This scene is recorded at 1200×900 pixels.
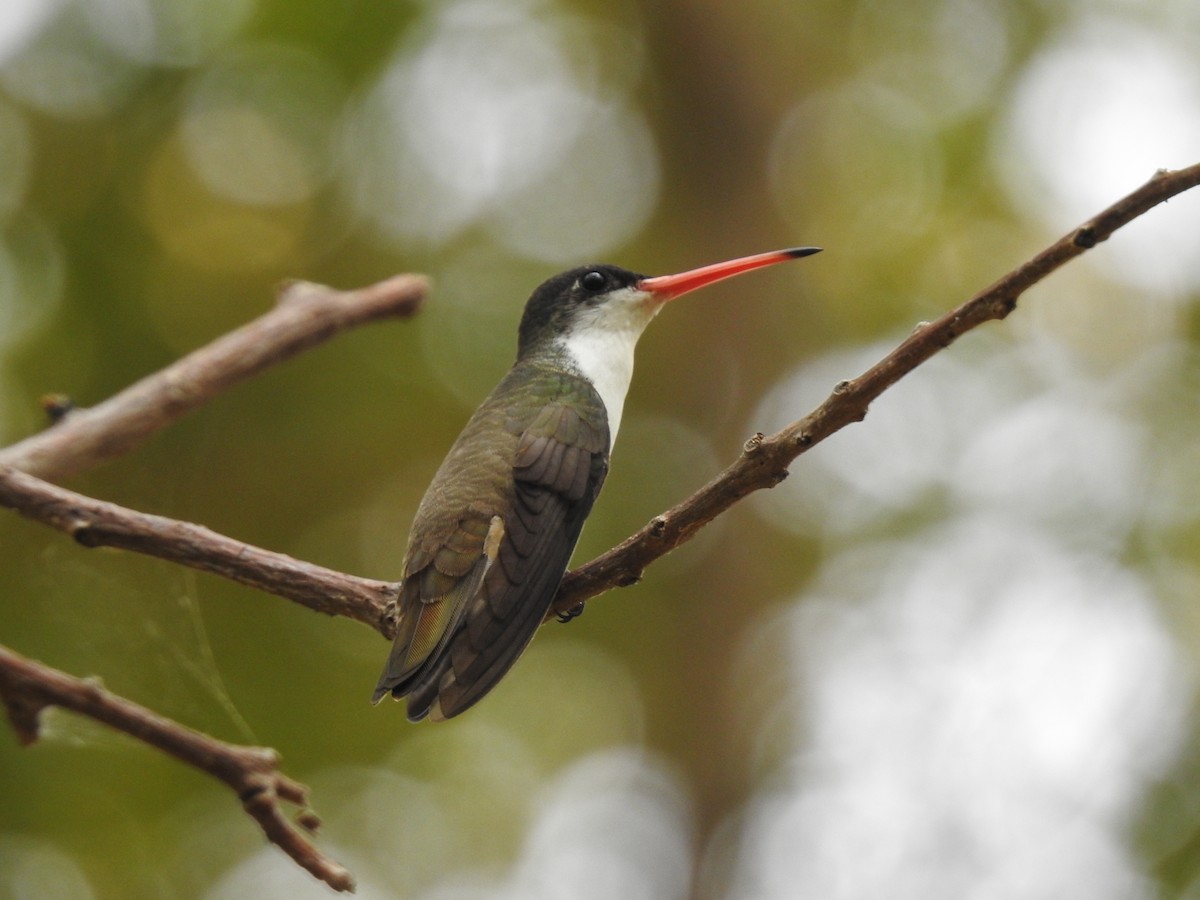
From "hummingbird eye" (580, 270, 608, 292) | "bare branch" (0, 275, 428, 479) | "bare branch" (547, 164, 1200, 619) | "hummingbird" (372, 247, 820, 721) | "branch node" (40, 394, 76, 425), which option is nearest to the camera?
"bare branch" (547, 164, 1200, 619)

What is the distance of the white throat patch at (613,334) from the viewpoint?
14.8 feet

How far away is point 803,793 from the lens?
7410 mm

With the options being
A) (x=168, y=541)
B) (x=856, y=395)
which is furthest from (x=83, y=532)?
(x=856, y=395)

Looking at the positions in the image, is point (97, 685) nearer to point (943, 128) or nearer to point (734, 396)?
point (734, 396)


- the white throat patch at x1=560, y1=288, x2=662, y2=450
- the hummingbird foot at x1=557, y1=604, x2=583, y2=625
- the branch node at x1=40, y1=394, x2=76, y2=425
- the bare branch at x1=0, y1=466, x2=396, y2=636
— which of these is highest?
the white throat patch at x1=560, y1=288, x2=662, y2=450

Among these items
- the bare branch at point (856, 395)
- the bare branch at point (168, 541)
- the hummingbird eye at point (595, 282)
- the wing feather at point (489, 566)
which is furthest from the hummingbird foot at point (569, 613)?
the hummingbird eye at point (595, 282)

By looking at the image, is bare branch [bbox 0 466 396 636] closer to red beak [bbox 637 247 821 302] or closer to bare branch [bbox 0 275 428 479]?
bare branch [bbox 0 275 428 479]

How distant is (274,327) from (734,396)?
414 cm

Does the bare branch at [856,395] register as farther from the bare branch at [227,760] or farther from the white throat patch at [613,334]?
the white throat patch at [613,334]

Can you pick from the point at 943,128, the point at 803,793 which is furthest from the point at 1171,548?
the point at 943,128

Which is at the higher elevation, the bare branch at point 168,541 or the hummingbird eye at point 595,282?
the hummingbird eye at point 595,282

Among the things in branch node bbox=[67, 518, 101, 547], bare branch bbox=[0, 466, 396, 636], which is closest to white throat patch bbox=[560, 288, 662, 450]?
bare branch bbox=[0, 466, 396, 636]

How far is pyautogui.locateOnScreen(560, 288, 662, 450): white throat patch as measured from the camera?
14.8 feet

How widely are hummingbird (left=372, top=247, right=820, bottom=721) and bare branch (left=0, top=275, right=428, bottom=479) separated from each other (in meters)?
0.76
